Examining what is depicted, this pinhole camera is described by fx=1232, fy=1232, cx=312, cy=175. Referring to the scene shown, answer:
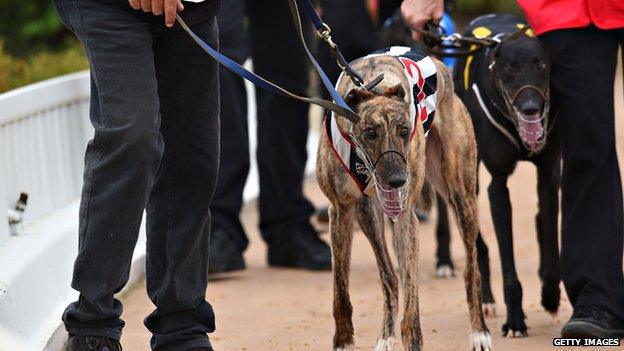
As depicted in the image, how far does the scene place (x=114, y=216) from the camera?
393cm

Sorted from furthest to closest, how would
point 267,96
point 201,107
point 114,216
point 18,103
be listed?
point 267,96 → point 18,103 → point 201,107 → point 114,216

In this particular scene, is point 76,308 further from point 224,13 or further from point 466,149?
point 224,13

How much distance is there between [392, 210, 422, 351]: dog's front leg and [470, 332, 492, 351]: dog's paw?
0.55 meters

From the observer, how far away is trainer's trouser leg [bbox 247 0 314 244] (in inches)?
283

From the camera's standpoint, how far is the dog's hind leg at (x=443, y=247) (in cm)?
703

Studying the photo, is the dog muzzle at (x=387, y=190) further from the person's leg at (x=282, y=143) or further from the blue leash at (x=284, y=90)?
the person's leg at (x=282, y=143)

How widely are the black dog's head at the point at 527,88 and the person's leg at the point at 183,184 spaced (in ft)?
4.77

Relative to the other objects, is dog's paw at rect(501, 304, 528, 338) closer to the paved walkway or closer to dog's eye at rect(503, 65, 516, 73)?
the paved walkway

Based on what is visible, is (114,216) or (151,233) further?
(151,233)

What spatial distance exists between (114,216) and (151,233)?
52 cm

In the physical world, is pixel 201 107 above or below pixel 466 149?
above

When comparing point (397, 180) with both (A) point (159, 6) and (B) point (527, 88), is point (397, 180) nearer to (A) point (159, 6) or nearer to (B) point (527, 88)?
(A) point (159, 6)

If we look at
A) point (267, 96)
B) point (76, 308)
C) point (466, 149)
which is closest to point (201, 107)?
point (76, 308)

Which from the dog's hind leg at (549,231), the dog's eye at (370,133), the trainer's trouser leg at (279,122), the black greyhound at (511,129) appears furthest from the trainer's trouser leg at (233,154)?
the dog's eye at (370,133)
